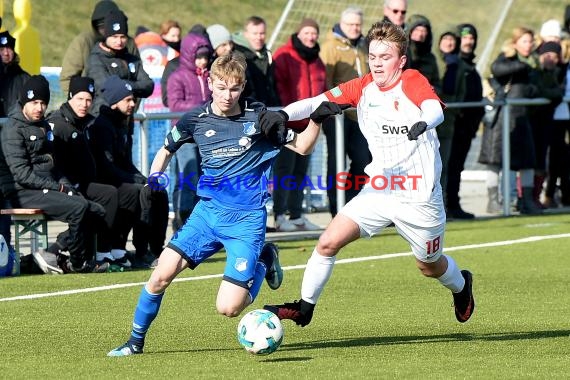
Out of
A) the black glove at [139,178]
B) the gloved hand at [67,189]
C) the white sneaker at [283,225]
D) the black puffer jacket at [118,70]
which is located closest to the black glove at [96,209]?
the gloved hand at [67,189]

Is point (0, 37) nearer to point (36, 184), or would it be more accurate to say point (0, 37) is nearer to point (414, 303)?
point (36, 184)

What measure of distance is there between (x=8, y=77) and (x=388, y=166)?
5.90 m

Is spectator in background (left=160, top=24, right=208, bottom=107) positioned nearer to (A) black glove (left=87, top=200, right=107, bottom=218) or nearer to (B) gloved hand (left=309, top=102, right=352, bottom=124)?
(A) black glove (left=87, top=200, right=107, bottom=218)

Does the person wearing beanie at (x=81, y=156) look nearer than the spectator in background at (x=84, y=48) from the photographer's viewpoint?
Yes

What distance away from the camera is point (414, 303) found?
10375 mm

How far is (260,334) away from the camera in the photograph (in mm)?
7867

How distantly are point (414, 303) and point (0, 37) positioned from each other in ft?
17.1

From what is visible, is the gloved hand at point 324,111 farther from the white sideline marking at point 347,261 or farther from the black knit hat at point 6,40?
A: the black knit hat at point 6,40

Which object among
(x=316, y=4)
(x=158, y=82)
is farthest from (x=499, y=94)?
(x=316, y=4)

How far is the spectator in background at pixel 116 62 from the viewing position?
13.4 meters

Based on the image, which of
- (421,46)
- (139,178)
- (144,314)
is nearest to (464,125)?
(421,46)

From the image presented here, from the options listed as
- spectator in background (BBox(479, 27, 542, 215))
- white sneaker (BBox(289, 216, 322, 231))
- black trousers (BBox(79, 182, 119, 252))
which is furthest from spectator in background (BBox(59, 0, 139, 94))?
spectator in background (BBox(479, 27, 542, 215))

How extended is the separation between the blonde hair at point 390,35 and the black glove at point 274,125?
73cm

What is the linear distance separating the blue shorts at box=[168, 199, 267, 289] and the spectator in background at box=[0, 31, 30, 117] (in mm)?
5433
